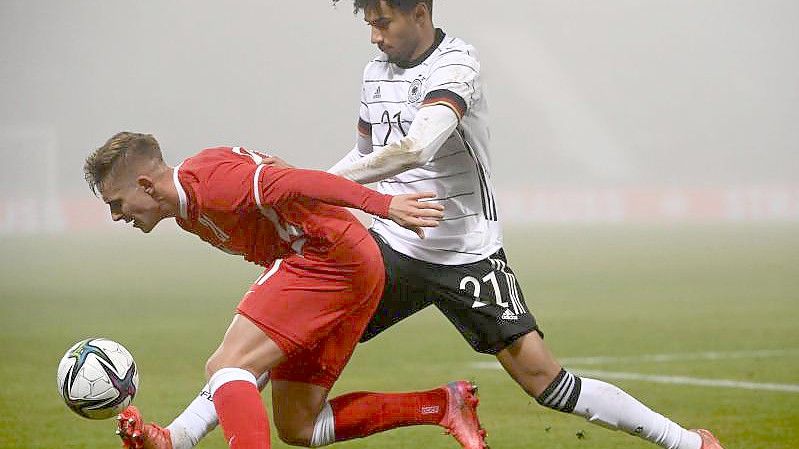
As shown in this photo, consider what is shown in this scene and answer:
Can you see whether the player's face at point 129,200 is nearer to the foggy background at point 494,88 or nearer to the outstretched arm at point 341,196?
the outstretched arm at point 341,196

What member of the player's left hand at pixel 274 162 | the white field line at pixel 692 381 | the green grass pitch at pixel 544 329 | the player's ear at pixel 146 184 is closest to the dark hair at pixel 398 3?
the player's left hand at pixel 274 162

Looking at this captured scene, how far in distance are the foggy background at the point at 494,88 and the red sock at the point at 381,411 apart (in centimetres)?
2577

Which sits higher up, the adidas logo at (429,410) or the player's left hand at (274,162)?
the player's left hand at (274,162)

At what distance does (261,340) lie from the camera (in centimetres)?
484

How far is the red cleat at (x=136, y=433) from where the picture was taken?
16.7ft

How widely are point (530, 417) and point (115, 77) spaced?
29.3 metres

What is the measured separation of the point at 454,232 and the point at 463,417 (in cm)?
77

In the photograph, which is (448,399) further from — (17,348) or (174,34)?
(174,34)

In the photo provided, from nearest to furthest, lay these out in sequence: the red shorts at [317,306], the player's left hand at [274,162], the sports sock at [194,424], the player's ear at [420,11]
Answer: the red shorts at [317,306]
the player's left hand at [274,162]
the sports sock at [194,424]
the player's ear at [420,11]

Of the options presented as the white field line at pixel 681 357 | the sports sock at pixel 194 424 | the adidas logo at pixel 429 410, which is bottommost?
the white field line at pixel 681 357

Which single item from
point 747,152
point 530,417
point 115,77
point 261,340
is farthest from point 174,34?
point 261,340

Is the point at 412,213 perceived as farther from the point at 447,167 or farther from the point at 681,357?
the point at 681,357

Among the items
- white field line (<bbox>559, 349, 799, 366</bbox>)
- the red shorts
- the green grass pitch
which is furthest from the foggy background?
the red shorts

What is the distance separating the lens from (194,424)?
5.36 meters
